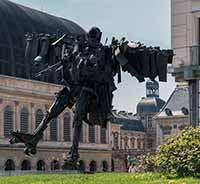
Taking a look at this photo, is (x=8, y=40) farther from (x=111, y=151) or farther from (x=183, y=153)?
(x=183, y=153)

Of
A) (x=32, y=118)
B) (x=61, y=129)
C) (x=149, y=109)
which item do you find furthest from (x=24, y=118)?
(x=149, y=109)

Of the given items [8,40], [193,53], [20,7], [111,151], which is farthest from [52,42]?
[111,151]

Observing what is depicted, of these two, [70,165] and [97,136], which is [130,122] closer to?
[97,136]

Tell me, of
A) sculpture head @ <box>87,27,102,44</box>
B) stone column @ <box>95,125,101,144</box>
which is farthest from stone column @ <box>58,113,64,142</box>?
sculpture head @ <box>87,27,102,44</box>

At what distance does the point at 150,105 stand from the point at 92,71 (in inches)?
6084

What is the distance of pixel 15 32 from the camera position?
86375mm

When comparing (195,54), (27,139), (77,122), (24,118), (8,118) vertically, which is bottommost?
(27,139)

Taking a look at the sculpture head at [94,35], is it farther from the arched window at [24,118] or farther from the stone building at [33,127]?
the arched window at [24,118]

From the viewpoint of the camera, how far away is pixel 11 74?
278 feet

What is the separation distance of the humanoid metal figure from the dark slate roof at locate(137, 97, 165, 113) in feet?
497

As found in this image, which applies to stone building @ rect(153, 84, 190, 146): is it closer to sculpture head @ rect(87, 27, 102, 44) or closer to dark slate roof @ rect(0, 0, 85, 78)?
dark slate roof @ rect(0, 0, 85, 78)

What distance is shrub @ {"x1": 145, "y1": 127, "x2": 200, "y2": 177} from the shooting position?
37.8 ft

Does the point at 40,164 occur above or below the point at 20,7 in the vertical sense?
below

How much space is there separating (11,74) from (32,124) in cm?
707
